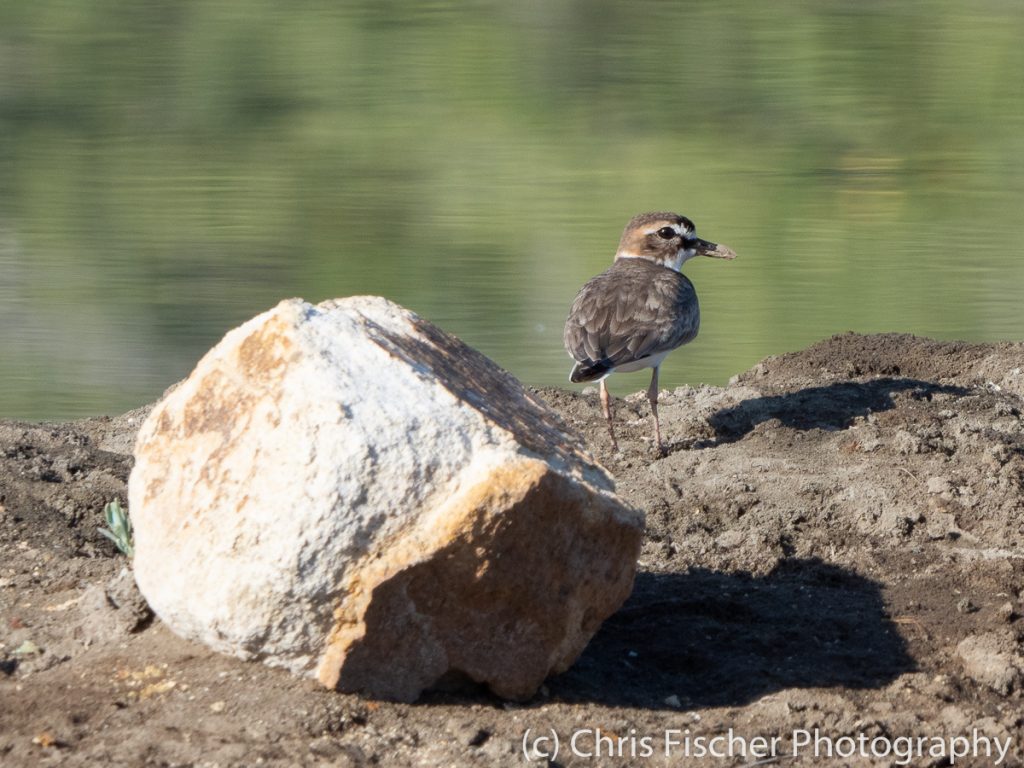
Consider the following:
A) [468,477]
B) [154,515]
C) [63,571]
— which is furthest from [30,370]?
[468,477]

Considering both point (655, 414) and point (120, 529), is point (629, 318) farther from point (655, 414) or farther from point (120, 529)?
point (120, 529)

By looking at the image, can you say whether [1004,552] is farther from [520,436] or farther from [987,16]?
[987,16]

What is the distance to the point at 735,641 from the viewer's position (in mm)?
3654

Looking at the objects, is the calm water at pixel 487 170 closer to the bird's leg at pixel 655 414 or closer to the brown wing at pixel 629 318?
the brown wing at pixel 629 318

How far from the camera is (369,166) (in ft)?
25.0

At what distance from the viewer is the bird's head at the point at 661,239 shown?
6.56m

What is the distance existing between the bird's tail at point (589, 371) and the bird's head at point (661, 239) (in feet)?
3.58

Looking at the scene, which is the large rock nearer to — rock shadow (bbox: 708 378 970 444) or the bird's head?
rock shadow (bbox: 708 378 970 444)

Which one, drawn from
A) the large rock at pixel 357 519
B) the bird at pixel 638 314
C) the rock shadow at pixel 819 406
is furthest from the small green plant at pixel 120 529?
the rock shadow at pixel 819 406

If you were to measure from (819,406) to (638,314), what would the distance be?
84 cm

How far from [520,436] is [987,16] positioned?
742cm

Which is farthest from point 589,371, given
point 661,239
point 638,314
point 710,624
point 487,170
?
point 487,170

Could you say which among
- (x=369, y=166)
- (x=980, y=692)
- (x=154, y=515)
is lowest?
(x=980, y=692)

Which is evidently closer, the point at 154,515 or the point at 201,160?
the point at 154,515
